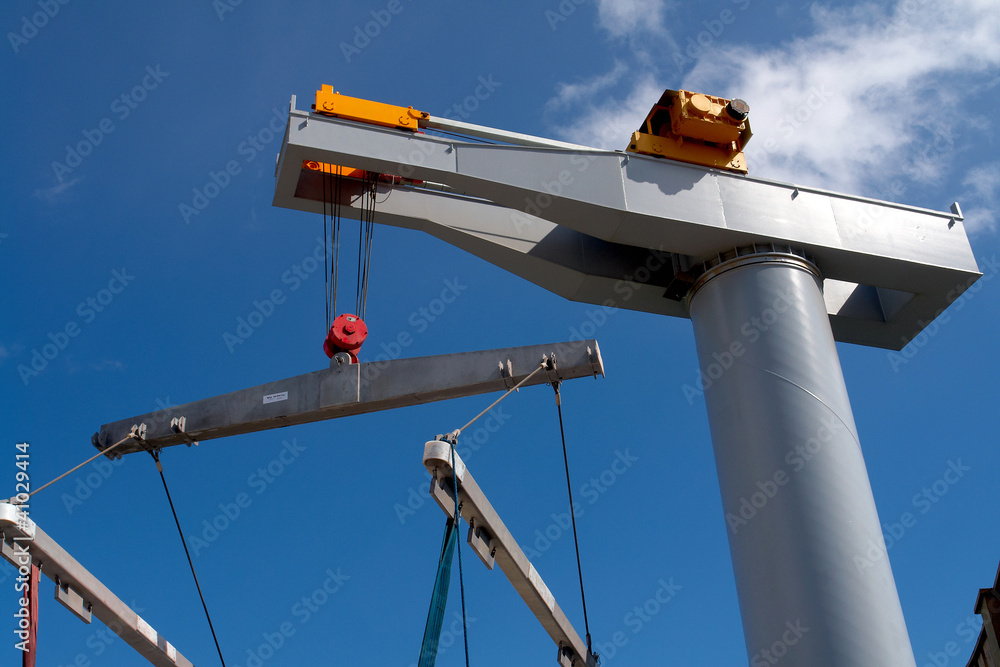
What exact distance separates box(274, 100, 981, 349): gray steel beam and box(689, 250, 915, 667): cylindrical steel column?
0.57 m

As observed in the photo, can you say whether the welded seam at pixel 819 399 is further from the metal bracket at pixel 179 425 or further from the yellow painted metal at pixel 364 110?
the metal bracket at pixel 179 425

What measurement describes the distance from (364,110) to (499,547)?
5.51 meters

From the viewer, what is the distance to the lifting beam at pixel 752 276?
953cm

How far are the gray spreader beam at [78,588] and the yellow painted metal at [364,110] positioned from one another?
554 centimetres

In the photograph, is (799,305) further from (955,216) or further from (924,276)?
(955,216)

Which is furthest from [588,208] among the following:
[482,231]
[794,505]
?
[794,505]

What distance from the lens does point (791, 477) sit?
390 inches

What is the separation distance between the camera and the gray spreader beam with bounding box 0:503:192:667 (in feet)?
24.5

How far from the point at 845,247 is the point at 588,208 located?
3321 millimetres

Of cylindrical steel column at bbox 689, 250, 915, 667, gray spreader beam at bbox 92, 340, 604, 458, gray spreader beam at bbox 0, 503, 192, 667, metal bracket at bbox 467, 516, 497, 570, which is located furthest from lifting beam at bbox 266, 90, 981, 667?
gray spreader beam at bbox 0, 503, 192, 667

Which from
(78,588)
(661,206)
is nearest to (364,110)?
(661,206)

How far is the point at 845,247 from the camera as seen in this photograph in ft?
38.3

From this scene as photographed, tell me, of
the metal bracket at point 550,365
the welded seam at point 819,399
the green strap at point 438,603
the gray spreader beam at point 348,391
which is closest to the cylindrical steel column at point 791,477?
the welded seam at point 819,399

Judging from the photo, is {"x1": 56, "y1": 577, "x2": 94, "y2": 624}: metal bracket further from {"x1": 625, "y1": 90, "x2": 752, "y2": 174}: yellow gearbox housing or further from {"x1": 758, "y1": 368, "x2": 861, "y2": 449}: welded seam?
{"x1": 625, "y1": 90, "x2": 752, "y2": 174}: yellow gearbox housing
